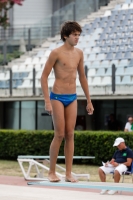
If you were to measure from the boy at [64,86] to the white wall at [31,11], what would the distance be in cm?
2993

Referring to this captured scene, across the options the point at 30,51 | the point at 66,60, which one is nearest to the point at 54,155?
the point at 66,60

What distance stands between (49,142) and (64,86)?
45.8 ft

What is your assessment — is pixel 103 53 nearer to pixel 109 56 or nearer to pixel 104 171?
pixel 109 56

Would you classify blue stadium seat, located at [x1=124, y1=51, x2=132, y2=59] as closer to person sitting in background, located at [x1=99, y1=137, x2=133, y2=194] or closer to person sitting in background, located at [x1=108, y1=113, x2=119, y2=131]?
person sitting in background, located at [x1=108, y1=113, x2=119, y2=131]

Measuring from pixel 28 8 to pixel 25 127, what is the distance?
12623 mm

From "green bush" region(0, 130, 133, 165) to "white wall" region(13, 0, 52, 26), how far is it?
51.6 ft

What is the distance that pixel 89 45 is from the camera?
2980 centimetres

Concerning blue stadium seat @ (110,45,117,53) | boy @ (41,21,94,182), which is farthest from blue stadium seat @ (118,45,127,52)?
boy @ (41,21,94,182)

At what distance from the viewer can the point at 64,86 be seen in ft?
31.6

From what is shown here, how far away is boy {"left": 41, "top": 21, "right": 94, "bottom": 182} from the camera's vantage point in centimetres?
952

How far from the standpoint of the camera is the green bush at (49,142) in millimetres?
21719

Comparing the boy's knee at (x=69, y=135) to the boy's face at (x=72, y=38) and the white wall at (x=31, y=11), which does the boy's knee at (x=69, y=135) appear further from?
the white wall at (x=31, y=11)

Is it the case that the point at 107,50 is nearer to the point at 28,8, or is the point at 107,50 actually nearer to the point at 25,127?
the point at 25,127

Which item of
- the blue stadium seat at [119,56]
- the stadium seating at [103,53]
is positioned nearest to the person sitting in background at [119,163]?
the stadium seating at [103,53]
